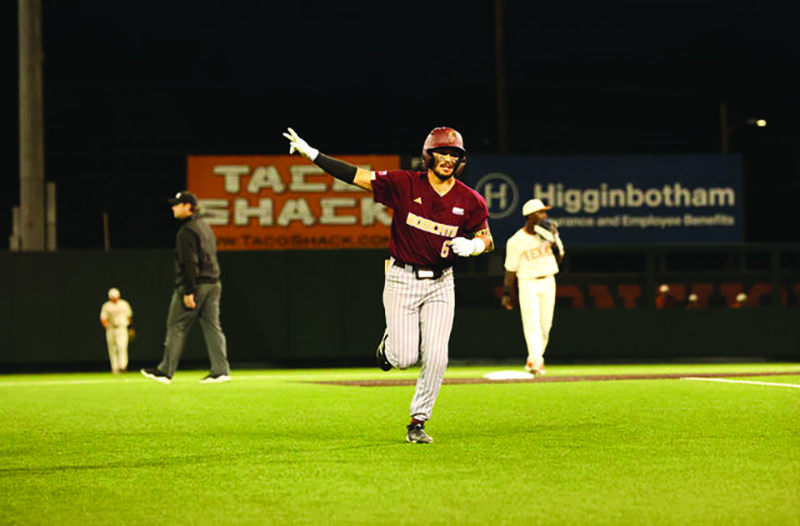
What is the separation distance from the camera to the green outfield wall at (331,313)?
23391 mm

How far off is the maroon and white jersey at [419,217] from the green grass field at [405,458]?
135cm

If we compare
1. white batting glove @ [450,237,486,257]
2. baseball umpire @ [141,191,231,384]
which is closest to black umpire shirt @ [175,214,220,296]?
baseball umpire @ [141,191,231,384]

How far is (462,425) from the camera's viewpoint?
11000mm

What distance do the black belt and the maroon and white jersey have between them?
0.03 m

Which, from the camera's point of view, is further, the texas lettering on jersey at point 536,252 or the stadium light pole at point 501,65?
the stadium light pole at point 501,65

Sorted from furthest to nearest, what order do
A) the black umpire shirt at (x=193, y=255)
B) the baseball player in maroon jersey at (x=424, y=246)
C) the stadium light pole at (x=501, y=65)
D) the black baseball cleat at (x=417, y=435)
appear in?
the stadium light pole at (x=501, y=65) < the black umpire shirt at (x=193, y=255) < the baseball player in maroon jersey at (x=424, y=246) < the black baseball cleat at (x=417, y=435)

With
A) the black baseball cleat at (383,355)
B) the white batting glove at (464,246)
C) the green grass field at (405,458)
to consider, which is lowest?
the green grass field at (405,458)

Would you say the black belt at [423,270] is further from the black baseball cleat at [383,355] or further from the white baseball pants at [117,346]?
the white baseball pants at [117,346]

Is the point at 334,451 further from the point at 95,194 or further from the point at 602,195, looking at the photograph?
the point at 95,194

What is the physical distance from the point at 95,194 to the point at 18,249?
45063 millimetres

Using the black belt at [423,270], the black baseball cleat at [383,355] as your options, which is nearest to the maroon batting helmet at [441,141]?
the black belt at [423,270]

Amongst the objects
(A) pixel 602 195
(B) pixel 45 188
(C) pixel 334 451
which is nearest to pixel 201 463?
(C) pixel 334 451

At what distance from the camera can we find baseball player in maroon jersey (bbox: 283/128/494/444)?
984cm

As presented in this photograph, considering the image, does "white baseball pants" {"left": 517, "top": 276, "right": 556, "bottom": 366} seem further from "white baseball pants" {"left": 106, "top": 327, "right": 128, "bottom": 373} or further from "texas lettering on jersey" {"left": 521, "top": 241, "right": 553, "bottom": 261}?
"white baseball pants" {"left": 106, "top": 327, "right": 128, "bottom": 373}
